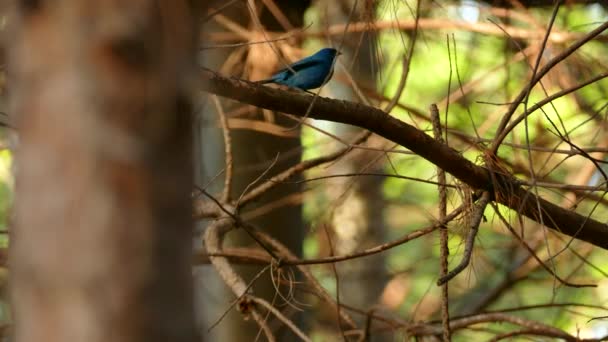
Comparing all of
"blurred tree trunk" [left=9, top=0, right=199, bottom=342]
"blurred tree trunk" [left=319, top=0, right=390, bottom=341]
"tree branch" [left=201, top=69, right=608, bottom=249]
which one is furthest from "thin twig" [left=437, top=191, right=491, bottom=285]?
"blurred tree trunk" [left=319, top=0, right=390, bottom=341]

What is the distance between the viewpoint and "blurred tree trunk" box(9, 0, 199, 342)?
1886 mm

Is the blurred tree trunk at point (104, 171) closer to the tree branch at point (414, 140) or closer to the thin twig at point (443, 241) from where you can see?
the tree branch at point (414, 140)

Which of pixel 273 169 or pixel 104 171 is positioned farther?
pixel 273 169

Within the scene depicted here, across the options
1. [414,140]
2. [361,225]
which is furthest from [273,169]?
[414,140]

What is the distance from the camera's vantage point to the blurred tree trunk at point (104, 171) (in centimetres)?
189

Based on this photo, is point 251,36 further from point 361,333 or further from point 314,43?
point 314,43

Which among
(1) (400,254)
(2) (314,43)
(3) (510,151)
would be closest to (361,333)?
(3) (510,151)

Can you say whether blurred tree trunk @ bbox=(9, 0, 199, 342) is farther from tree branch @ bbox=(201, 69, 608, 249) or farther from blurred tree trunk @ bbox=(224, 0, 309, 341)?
blurred tree trunk @ bbox=(224, 0, 309, 341)

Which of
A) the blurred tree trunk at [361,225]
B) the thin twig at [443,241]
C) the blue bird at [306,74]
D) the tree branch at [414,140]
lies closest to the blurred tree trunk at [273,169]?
the blue bird at [306,74]

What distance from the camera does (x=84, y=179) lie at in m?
1.91

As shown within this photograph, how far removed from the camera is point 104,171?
6.28ft

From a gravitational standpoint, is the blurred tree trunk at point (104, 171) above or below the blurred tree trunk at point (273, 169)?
below

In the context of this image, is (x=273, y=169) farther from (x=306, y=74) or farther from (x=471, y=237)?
(x=471, y=237)

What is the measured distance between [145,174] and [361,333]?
133 inches
